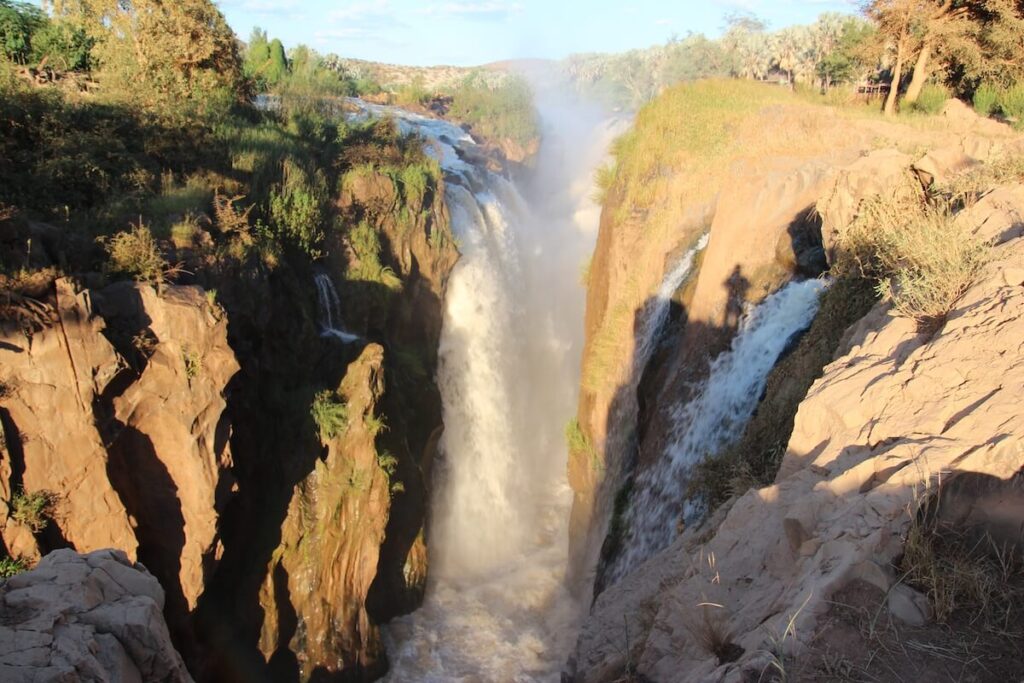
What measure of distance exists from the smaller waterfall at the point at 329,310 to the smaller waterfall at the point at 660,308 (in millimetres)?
5146

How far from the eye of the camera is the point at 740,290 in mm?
10328

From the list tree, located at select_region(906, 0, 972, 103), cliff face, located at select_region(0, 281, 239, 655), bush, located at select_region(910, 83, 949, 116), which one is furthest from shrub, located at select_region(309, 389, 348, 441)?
tree, located at select_region(906, 0, 972, 103)

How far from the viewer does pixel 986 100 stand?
14.9 meters

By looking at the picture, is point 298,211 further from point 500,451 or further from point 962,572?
point 962,572

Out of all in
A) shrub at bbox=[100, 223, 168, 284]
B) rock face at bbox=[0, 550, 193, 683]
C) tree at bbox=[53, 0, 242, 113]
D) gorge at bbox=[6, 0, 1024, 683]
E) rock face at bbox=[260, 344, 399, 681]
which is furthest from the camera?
tree at bbox=[53, 0, 242, 113]

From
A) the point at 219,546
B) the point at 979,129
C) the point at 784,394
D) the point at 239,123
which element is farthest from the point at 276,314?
the point at 979,129

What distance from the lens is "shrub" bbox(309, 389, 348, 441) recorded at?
12.5 metres

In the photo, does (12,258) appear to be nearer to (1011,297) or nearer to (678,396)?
(678,396)

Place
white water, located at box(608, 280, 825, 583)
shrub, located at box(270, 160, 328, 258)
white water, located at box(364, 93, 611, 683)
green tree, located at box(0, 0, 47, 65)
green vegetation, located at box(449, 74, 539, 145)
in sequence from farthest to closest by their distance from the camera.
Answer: green vegetation, located at box(449, 74, 539, 145) < green tree, located at box(0, 0, 47, 65) < shrub, located at box(270, 160, 328, 258) < white water, located at box(364, 93, 611, 683) < white water, located at box(608, 280, 825, 583)

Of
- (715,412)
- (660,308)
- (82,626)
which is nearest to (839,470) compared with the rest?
(82,626)

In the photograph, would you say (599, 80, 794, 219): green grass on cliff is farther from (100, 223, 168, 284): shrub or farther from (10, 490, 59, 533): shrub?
(10, 490, 59, 533): shrub

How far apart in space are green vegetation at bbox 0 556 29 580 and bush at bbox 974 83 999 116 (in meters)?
16.7

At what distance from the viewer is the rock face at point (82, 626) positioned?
415 cm

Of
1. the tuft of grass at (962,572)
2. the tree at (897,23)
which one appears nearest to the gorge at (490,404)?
the tuft of grass at (962,572)
